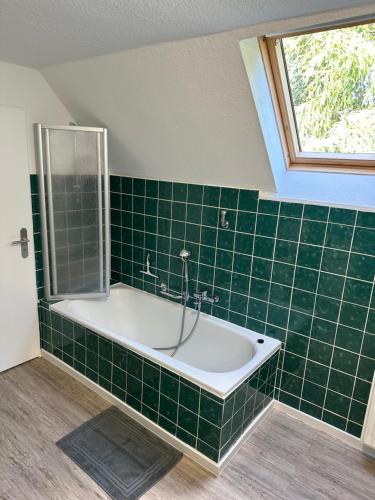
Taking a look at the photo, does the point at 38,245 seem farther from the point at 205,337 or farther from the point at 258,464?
the point at 258,464

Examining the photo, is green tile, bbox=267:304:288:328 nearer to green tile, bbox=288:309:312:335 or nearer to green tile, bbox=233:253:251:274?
green tile, bbox=288:309:312:335

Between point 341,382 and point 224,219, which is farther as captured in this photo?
point 224,219

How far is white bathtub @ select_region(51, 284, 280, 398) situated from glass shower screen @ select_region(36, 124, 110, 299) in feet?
0.66

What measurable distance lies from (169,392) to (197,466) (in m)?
0.44

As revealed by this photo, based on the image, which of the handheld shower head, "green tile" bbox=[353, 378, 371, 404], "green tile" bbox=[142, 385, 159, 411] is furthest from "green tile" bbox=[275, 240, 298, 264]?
"green tile" bbox=[142, 385, 159, 411]

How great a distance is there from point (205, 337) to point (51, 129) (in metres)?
1.98

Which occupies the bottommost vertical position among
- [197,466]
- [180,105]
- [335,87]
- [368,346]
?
[197,466]

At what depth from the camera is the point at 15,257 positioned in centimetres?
275

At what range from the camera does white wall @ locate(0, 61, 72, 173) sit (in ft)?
8.20

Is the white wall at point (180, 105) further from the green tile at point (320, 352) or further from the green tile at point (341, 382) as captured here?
the green tile at point (341, 382)

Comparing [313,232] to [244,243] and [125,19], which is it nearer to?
[244,243]

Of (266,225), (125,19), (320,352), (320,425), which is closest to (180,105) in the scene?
(125,19)

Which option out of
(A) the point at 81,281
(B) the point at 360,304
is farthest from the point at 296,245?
(A) the point at 81,281

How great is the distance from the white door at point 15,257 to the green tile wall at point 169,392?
0.28m
